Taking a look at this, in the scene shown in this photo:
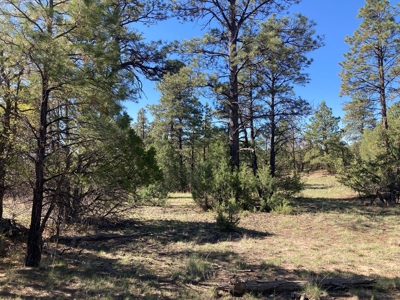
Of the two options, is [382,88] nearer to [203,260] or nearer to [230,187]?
[230,187]

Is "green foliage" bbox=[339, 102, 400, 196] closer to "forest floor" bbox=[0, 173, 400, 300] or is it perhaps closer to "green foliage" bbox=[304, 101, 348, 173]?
"forest floor" bbox=[0, 173, 400, 300]

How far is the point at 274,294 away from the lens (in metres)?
4.13

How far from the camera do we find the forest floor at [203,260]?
169 inches

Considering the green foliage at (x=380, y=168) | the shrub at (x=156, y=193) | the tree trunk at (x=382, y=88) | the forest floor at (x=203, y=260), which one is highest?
the tree trunk at (x=382, y=88)

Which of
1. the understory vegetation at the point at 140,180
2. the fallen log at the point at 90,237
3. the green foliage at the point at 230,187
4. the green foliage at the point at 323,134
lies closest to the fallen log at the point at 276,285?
the understory vegetation at the point at 140,180

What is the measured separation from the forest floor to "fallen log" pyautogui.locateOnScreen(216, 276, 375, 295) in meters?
0.10

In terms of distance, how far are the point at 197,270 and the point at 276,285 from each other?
1.50m

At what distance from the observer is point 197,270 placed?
519 cm

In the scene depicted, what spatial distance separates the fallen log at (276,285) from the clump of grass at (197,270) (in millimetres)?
741

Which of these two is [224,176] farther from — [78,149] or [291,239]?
[78,149]

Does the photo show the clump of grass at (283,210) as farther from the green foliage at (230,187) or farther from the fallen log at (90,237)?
the fallen log at (90,237)

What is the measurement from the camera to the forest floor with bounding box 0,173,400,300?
14.1 feet

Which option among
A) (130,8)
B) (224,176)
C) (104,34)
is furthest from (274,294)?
(130,8)

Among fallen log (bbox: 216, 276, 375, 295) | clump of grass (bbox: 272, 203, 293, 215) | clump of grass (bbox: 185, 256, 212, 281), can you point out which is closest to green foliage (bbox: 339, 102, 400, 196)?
clump of grass (bbox: 272, 203, 293, 215)
